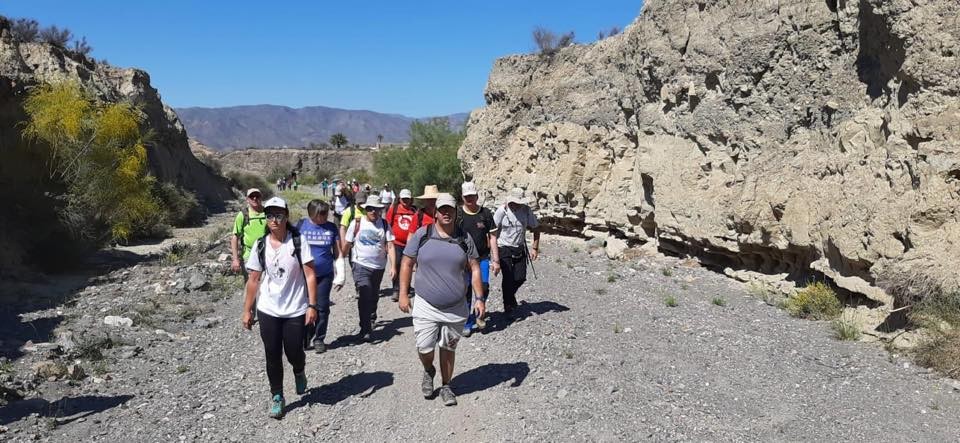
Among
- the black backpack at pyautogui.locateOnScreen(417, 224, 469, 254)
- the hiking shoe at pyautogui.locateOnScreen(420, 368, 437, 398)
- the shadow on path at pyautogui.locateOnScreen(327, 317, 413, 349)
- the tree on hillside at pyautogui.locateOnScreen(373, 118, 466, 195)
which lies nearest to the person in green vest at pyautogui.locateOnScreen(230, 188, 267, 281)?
the shadow on path at pyautogui.locateOnScreen(327, 317, 413, 349)

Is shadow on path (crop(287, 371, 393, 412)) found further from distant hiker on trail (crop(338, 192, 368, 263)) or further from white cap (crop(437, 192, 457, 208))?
distant hiker on trail (crop(338, 192, 368, 263))

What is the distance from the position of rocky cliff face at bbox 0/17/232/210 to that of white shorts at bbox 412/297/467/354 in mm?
13984

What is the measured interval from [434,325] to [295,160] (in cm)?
7186

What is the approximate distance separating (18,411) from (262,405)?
224cm

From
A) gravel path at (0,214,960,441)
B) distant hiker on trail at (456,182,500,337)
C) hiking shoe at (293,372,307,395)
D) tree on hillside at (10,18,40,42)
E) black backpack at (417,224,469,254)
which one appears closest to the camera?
gravel path at (0,214,960,441)

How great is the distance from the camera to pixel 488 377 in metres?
6.48

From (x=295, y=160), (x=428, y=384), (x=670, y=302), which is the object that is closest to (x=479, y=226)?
(x=428, y=384)

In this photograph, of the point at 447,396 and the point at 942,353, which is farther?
the point at 942,353

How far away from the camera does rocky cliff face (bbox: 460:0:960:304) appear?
7.89 m

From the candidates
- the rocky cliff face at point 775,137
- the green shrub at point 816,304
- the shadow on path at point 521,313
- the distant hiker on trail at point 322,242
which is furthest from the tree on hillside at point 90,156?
the green shrub at point 816,304

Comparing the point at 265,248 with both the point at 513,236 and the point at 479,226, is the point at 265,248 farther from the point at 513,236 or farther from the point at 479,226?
the point at 513,236

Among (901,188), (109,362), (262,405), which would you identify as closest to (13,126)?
(109,362)

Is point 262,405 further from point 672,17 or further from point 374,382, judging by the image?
point 672,17

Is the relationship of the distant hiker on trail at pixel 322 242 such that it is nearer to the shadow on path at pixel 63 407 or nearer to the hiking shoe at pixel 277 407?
the hiking shoe at pixel 277 407
